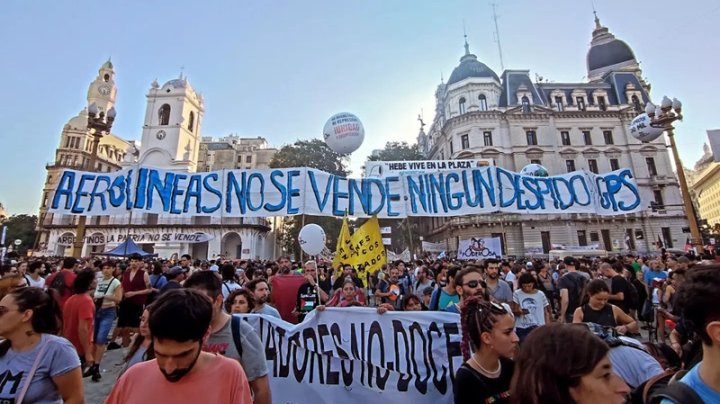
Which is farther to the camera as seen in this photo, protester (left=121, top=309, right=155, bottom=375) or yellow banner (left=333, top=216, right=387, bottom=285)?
yellow banner (left=333, top=216, right=387, bottom=285)

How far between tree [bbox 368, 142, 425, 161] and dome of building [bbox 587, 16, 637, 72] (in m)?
24.5

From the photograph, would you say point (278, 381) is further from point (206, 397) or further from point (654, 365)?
point (654, 365)

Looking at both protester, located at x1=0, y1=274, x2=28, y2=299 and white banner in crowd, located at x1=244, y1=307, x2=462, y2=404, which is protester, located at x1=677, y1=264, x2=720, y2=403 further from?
protester, located at x1=0, y1=274, x2=28, y2=299

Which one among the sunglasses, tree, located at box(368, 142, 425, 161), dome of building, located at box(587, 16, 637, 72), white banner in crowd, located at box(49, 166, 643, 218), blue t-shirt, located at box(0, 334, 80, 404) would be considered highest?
dome of building, located at box(587, 16, 637, 72)

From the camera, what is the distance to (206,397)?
1567mm

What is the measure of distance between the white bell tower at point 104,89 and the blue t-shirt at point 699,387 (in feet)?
226

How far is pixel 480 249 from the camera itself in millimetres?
22312

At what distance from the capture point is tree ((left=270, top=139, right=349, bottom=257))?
36.5m

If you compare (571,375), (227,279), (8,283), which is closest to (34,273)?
(8,283)

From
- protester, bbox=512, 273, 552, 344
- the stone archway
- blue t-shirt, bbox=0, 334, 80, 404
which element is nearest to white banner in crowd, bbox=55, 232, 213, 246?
→ the stone archway

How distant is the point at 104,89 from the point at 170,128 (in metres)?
27.6

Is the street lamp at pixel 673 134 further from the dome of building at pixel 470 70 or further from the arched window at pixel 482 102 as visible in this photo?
the dome of building at pixel 470 70

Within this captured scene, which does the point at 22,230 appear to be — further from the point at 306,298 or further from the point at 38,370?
the point at 38,370

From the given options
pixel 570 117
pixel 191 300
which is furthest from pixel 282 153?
pixel 191 300
